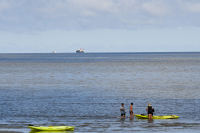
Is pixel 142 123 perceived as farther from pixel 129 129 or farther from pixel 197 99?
pixel 197 99

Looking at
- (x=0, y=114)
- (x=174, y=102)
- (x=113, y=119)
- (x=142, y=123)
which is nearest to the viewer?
(x=142, y=123)

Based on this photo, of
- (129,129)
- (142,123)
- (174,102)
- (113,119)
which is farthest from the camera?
(174,102)

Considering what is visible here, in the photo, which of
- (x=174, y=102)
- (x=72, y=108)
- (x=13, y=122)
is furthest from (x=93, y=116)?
(x=174, y=102)

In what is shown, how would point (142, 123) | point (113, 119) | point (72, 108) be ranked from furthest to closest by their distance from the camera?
point (72, 108) → point (113, 119) → point (142, 123)

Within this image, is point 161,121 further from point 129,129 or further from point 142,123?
point 129,129

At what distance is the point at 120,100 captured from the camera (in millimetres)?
54625

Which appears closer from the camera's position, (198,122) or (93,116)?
(198,122)

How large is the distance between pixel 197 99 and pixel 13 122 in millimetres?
32723

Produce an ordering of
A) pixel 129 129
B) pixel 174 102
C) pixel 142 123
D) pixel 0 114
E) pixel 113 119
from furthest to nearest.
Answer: pixel 174 102, pixel 0 114, pixel 113 119, pixel 142 123, pixel 129 129

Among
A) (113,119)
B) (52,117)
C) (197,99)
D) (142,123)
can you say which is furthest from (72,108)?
(197,99)

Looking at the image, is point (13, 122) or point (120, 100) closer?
point (13, 122)

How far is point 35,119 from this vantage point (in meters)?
39.4

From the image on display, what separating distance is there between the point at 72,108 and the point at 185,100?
20.2 metres

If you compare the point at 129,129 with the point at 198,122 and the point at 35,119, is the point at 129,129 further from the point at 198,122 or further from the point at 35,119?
the point at 35,119
